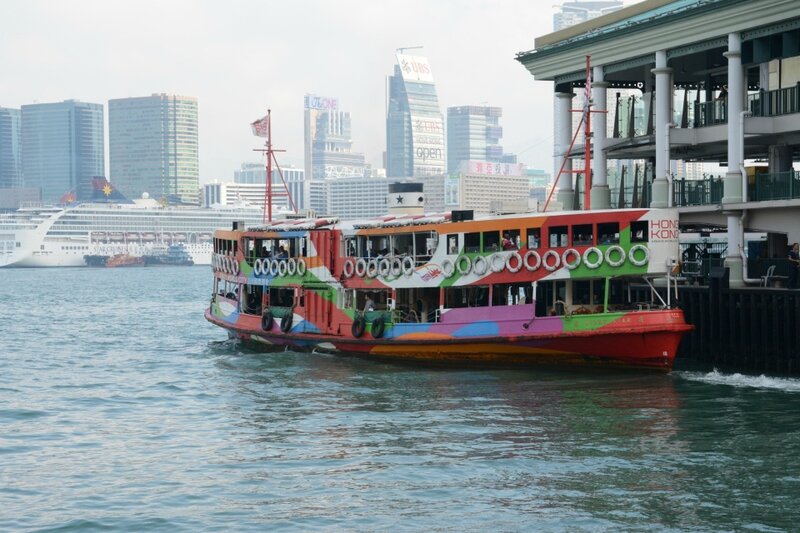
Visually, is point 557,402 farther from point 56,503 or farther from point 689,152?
point 689,152

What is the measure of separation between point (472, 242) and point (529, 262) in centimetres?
234

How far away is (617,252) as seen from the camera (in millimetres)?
33531

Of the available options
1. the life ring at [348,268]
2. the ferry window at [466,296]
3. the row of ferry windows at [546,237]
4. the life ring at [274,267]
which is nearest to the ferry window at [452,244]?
the row of ferry windows at [546,237]

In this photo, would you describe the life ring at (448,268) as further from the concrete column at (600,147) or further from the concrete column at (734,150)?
the concrete column at (600,147)

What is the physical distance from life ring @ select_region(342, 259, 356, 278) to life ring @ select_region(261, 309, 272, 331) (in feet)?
13.0

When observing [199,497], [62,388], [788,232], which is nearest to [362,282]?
Answer: [62,388]

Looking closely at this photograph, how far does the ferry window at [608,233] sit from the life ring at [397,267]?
7213mm

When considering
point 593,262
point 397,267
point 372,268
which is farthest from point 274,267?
point 593,262

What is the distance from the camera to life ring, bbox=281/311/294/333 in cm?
4234

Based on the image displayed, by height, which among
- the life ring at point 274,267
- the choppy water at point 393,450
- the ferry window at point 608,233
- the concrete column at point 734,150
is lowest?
the choppy water at point 393,450

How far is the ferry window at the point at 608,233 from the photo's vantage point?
33781 millimetres

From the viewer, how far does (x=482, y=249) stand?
119ft

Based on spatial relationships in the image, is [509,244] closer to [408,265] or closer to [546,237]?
[546,237]

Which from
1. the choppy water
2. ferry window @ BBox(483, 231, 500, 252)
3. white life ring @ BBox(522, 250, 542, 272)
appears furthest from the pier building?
the choppy water
